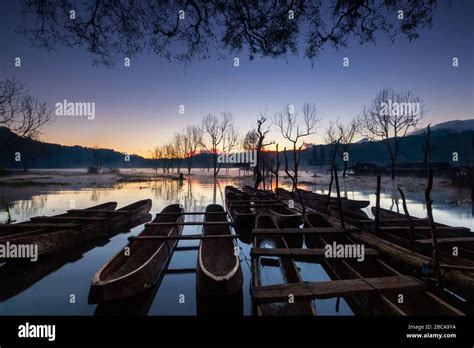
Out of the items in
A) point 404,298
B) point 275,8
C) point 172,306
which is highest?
point 275,8

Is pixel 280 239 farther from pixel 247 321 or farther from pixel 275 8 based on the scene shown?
pixel 275 8

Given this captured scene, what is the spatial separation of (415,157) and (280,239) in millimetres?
189166

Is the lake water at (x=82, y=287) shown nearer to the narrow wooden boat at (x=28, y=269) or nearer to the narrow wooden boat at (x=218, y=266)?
the narrow wooden boat at (x=28, y=269)

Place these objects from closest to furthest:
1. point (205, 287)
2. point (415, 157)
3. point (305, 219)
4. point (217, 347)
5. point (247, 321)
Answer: point (217, 347) < point (247, 321) < point (205, 287) < point (305, 219) < point (415, 157)

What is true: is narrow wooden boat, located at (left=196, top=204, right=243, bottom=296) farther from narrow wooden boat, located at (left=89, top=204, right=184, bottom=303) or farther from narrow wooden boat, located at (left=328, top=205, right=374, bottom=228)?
narrow wooden boat, located at (left=328, top=205, right=374, bottom=228)

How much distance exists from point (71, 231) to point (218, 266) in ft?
20.5

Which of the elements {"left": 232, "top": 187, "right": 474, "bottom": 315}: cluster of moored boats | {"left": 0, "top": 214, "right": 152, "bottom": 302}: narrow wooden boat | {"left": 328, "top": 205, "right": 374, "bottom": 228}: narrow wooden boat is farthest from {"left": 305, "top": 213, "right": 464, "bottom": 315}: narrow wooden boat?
{"left": 0, "top": 214, "right": 152, "bottom": 302}: narrow wooden boat

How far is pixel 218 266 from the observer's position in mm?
7270

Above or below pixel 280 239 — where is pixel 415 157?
above

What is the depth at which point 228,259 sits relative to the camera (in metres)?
7.70

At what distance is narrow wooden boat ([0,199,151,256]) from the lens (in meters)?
7.98

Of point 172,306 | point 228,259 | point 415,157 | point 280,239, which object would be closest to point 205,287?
point 172,306

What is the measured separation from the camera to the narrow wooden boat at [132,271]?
187 inches

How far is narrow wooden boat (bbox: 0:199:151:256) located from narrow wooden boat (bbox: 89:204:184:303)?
2.42 m
